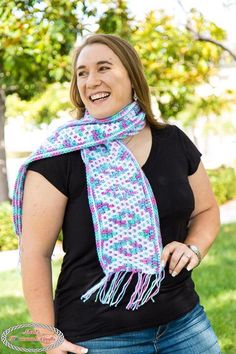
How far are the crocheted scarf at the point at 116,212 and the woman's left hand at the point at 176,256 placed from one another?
0.10ft

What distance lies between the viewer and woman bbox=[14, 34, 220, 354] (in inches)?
70.6

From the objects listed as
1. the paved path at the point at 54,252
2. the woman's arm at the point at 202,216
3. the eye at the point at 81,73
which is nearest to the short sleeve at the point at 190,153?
the woman's arm at the point at 202,216

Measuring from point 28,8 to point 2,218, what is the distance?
3600 mm

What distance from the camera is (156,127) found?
2.12 meters

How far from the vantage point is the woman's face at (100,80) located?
198cm

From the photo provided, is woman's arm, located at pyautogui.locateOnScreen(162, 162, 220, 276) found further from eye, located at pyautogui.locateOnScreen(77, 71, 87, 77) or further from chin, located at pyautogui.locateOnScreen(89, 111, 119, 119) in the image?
eye, located at pyautogui.locateOnScreen(77, 71, 87, 77)

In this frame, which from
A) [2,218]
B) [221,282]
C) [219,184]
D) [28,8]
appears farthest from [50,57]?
[219,184]

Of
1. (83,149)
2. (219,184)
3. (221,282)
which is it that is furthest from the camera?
(219,184)

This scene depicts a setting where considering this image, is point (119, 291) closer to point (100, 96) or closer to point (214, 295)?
point (100, 96)

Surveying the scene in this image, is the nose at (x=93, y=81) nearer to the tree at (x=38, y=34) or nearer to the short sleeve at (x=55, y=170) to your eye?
the short sleeve at (x=55, y=170)

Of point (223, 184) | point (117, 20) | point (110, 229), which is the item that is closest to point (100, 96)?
point (110, 229)

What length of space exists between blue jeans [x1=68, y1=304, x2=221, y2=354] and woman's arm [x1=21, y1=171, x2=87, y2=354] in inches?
3.4

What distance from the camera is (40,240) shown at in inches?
70.6

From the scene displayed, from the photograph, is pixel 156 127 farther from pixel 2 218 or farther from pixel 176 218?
pixel 2 218
